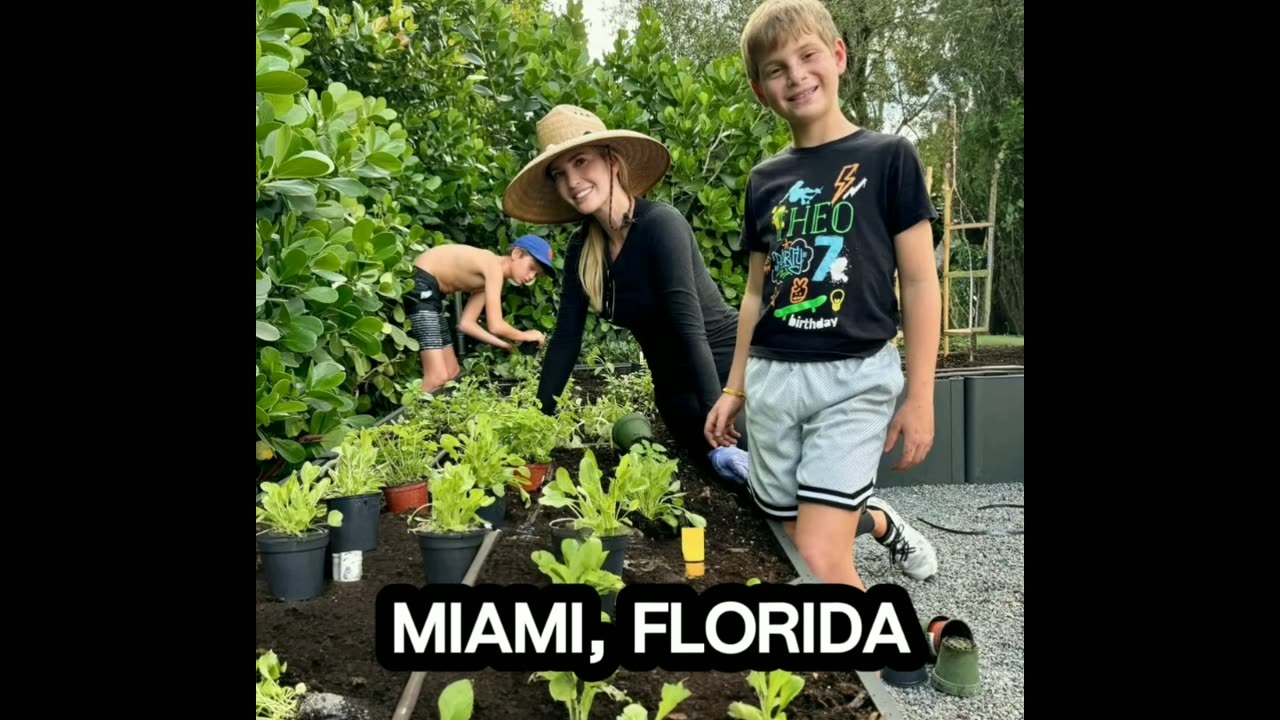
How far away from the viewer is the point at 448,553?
198 centimetres

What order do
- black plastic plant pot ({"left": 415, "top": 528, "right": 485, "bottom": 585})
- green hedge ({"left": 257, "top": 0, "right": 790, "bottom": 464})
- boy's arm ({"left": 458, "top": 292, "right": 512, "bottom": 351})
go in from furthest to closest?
boy's arm ({"left": 458, "top": 292, "right": 512, "bottom": 351}) → green hedge ({"left": 257, "top": 0, "right": 790, "bottom": 464}) → black plastic plant pot ({"left": 415, "top": 528, "right": 485, "bottom": 585})

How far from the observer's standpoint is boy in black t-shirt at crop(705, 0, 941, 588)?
5.63ft

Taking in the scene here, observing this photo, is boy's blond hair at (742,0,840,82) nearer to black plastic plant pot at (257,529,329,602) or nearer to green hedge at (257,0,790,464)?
black plastic plant pot at (257,529,329,602)

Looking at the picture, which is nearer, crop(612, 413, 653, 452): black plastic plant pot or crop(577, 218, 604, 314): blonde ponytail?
crop(577, 218, 604, 314): blonde ponytail

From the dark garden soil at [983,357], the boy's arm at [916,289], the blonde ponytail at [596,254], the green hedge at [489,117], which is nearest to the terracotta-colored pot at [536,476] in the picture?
the blonde ponytail at [596,254]

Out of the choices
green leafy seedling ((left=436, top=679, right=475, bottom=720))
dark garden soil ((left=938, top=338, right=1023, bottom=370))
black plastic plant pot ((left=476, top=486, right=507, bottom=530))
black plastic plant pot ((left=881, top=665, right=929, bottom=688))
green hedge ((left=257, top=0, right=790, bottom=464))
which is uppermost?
green hedge ((left=257, top=0, right=790, bottom=464))

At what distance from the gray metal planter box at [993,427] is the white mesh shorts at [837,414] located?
289 centimetres

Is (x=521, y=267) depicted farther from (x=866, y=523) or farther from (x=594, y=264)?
(x=866, y=523)

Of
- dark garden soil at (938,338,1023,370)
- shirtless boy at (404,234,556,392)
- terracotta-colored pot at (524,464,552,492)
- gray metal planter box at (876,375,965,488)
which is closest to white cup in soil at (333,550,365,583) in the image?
terracotta-colored pot at (524,464,552,492)

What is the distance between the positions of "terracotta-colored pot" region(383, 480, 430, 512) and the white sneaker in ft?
5.00

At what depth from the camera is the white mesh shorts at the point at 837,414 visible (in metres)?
1.79

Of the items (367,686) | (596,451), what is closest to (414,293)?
(596,451)

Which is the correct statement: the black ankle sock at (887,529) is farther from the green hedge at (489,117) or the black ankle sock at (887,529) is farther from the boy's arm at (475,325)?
the boy's arm at (475,325)

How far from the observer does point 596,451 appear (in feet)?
11.5
